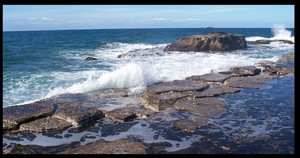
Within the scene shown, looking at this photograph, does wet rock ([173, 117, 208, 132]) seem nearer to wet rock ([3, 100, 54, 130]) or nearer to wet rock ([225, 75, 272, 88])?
wet rock ([3, 100, 54, 130])

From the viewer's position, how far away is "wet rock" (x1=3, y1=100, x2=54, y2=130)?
6598 millimetres

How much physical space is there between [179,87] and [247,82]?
2322 millimetres

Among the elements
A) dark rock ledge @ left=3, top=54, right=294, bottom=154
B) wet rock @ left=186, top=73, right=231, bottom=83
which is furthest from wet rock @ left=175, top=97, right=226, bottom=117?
wet rock @ left=186, top=73, right=231, bottom=83

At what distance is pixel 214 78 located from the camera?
10844 millimetres

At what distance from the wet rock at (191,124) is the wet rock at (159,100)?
1.19 m

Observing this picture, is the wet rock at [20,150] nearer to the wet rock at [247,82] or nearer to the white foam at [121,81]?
the white foam at [121,81]

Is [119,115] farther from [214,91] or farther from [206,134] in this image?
[214,91]

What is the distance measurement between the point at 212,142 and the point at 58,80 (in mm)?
9545

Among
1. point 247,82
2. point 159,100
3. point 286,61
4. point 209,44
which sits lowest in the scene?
point 159,100

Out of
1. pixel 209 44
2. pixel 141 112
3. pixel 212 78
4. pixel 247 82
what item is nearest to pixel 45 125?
pixel 141 112

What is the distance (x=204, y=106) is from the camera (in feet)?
25.3

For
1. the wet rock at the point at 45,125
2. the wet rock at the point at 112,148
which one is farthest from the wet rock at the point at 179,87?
the wet rock at the point at 112,148

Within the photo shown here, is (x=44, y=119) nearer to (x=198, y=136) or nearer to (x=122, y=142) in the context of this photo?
(x=122, y=142)
